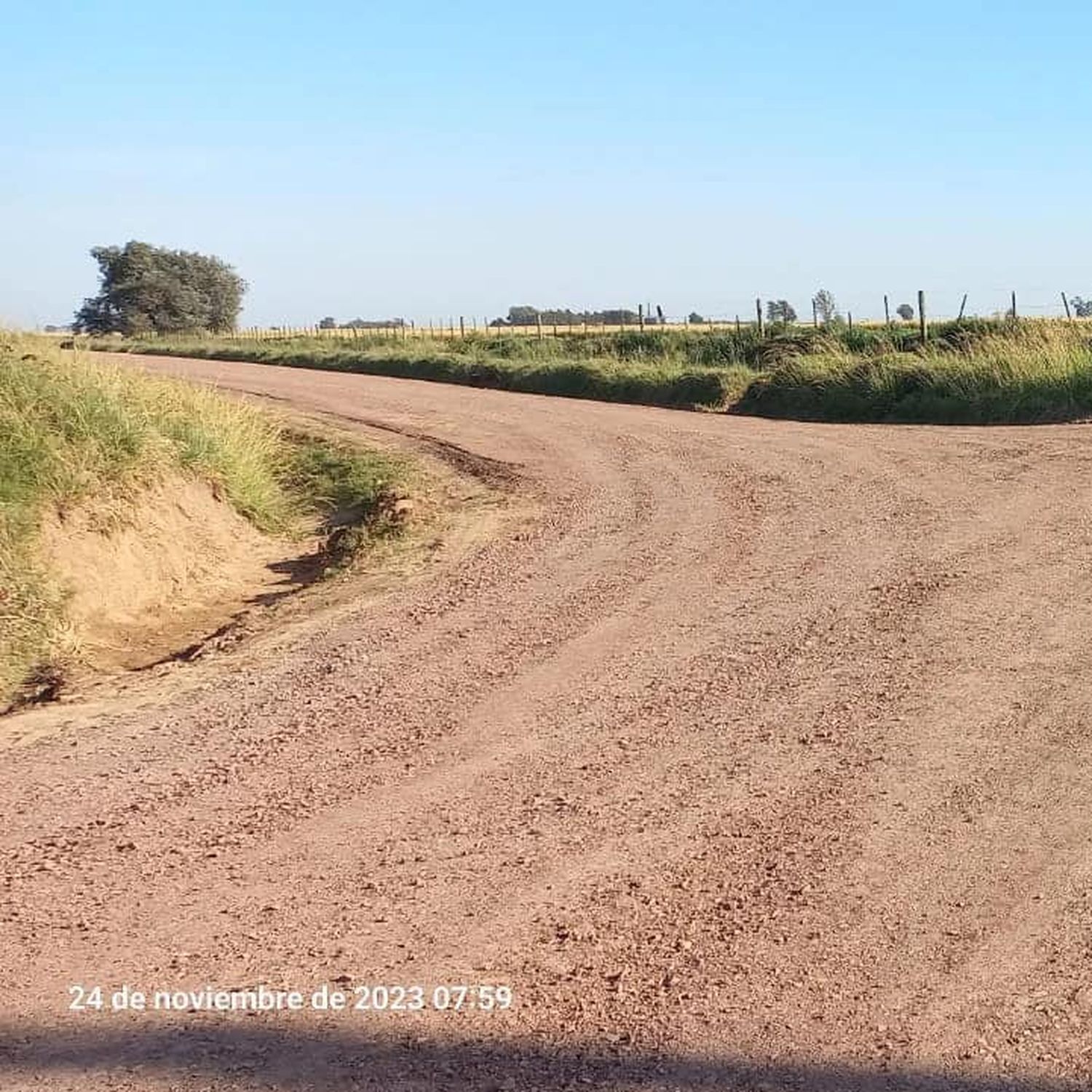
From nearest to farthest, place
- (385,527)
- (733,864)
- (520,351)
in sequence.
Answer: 1. (733,864)
2. (385,527)
3. (520,351)

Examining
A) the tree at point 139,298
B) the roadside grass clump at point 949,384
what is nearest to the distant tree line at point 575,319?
the tree at point 139,298

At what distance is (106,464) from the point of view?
1087 centimetres

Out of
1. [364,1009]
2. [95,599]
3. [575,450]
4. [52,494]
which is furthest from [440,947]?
[575,450]

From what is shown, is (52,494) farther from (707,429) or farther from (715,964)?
(707,429)

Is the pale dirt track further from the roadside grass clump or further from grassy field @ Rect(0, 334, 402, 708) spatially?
the roadside grass clump

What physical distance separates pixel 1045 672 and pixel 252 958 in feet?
13.5

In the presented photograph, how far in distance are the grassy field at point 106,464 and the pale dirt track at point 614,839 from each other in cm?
216

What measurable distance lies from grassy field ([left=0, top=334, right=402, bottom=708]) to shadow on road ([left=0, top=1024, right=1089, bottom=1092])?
14.2 ft

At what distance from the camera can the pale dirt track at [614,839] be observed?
144 inches

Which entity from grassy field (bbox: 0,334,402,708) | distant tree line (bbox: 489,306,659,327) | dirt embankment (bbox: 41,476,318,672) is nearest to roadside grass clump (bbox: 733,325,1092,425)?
grassy field (bbox: 0,334,402,708)

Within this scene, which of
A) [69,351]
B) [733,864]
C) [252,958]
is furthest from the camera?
[69,351]

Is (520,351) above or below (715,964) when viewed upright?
above

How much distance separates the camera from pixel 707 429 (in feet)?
57.7

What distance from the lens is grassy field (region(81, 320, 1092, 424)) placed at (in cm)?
1878
